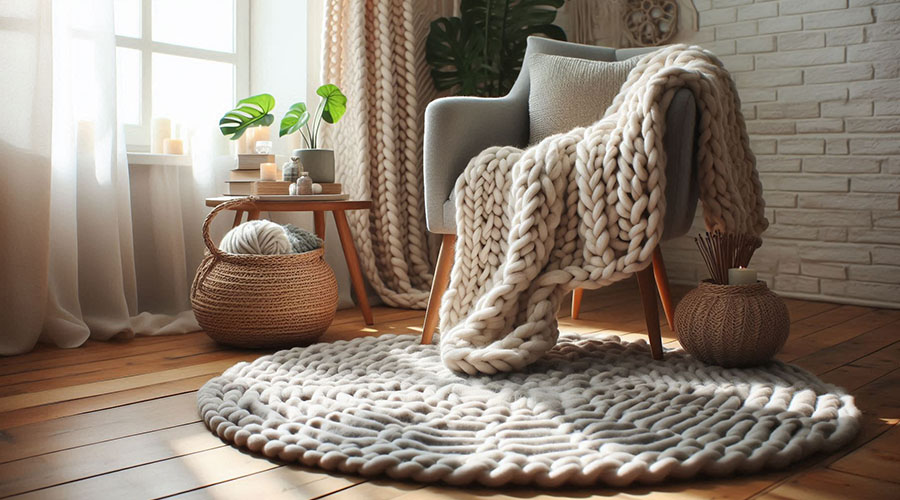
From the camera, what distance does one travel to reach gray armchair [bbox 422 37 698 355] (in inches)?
64.7

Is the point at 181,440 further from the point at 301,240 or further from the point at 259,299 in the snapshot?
the point at 301,240

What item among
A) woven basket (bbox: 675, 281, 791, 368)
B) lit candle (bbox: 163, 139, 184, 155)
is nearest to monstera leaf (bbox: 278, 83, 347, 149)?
lit candle (bbox: 163, 139, 184, 155)

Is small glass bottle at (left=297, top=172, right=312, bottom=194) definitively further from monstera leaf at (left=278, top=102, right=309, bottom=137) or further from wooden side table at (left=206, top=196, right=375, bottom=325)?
monstera leaf at (left=278, top=102, right=309, bottom=137)

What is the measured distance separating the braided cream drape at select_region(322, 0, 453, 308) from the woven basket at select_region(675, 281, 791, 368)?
109 cm

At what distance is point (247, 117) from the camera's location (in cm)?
236

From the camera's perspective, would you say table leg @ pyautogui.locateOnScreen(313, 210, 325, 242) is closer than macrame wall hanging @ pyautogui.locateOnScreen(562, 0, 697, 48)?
Yes

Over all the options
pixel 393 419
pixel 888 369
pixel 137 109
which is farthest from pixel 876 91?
pixel 137 109

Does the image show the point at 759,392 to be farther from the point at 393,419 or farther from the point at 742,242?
the point at 393,419

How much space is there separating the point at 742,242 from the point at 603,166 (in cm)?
35

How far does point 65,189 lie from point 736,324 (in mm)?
1604

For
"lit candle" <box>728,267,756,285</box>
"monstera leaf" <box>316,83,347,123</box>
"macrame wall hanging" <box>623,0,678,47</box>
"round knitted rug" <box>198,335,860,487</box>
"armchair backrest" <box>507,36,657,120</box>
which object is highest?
"macrame wall hanging" <box>623,0,678,47</box>

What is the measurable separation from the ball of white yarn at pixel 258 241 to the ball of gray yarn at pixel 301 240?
4 centimetres

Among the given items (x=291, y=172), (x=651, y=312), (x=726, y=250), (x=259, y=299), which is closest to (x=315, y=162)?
(x=291, y=172)

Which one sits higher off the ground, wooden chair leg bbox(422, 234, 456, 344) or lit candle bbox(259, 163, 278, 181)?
lit candle bbox(259, 163, 278, 181)
